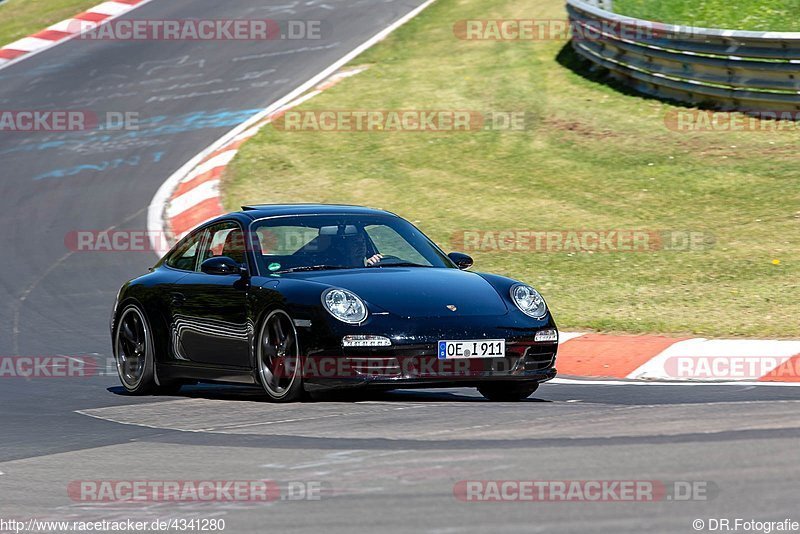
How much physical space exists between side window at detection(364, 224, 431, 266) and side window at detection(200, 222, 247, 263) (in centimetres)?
86

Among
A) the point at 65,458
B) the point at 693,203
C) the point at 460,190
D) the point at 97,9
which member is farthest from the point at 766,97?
the point at 97,9

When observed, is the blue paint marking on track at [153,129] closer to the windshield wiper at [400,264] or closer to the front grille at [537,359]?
the windshield wiper at [400,264]

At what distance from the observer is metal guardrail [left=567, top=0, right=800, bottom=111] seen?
57.0 ft

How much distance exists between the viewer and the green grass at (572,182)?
1236 centimetres

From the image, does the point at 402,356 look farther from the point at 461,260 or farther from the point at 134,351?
the point at 134,351

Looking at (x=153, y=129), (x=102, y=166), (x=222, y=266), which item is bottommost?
(x=102, y=166)

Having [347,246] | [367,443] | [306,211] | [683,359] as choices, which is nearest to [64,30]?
[306,211]

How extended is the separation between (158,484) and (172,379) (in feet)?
11.8

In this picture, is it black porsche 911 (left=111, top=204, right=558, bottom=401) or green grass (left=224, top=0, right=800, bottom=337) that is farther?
green grass (left=224, top=0, right=800, bottom=337)

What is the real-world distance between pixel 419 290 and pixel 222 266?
1370 mm

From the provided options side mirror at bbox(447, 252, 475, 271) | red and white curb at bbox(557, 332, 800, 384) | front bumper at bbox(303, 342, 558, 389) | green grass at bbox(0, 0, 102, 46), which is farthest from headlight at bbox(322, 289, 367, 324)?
green grass at bbox(0, 0, 102, 46)

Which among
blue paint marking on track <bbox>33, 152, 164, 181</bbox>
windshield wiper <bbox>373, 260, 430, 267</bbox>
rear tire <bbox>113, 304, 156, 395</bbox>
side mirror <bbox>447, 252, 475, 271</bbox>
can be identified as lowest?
blue paint marking on track <bbox>33, 152, 164, 181</bbox>

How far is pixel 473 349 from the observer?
851 cm

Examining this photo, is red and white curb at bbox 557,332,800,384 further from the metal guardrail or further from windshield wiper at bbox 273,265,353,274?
the metal guardrail
